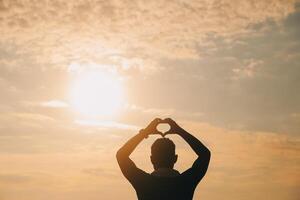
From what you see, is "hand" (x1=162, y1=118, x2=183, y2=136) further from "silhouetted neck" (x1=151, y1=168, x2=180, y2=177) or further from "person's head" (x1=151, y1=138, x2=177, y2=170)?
"silhouetted neck" (x1=151, y1=168, x2=180, y2=177)

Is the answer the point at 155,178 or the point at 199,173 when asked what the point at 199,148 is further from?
the point at 155,178

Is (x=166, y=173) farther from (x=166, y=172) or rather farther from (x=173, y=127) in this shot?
(x=173, y=127)

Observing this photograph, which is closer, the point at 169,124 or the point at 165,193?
the point at 165,193

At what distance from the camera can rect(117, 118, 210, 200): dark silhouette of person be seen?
3.47 m

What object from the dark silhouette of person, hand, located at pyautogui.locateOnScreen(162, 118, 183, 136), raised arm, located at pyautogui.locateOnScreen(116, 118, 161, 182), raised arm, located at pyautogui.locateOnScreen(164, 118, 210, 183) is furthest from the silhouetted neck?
hand, located at pyautogui.locateOnScreen(162, 118, 183, 136)

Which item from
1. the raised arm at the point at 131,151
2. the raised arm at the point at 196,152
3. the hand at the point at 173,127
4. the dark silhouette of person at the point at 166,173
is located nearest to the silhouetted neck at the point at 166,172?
the dark silhouette of person at the point at 166,173

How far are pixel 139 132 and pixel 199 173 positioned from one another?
1120 mm

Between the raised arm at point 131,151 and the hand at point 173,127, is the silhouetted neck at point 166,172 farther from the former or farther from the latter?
the hand at point 173,127

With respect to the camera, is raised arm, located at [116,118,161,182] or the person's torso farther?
raised arm, located at [116,118,161,182]

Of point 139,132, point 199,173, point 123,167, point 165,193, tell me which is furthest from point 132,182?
point 199,173

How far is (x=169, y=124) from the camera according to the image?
3.74 m

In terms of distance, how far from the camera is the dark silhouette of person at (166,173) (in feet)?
11.4

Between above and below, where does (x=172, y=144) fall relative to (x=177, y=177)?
above

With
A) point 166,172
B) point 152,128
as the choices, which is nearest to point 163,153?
point 166,172
